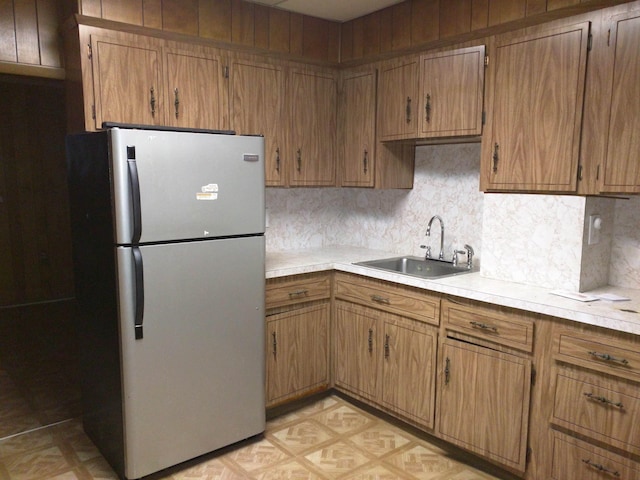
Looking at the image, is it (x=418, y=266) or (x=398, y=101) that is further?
(x=418, y=266)

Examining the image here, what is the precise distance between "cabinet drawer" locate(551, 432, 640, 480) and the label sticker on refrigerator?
72.8 inches

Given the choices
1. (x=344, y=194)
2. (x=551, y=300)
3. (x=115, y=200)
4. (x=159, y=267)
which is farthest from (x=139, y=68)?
(x=551, y=300)

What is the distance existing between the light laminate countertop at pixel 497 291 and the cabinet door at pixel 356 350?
0.27m

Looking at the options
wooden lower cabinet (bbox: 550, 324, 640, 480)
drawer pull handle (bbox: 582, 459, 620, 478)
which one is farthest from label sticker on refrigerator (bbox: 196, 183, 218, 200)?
drawer pull handle (bbox: 582, 459, 620, 478)

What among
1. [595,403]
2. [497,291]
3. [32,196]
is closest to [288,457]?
[497,291]

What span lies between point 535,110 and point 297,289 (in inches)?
62.4

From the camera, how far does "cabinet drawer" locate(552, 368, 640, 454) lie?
73.4 inches

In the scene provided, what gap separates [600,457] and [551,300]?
0.64m

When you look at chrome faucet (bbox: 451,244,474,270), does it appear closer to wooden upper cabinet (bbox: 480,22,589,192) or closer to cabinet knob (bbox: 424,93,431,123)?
wooden upper cabinet (bbox: 480,22,589,192)

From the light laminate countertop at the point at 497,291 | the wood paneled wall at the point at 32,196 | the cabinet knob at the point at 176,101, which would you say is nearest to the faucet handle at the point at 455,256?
the light laminate countertop at the point at 497,291

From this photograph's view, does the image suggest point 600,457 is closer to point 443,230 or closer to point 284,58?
point 443,230

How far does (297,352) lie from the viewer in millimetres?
2967

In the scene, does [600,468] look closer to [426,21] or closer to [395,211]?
[395,211]

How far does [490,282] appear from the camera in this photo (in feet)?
8.18
